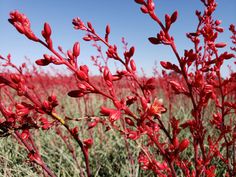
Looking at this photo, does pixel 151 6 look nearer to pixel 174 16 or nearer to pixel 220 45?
pixel 174 16

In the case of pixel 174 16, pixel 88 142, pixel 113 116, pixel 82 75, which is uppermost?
pixel 174 16

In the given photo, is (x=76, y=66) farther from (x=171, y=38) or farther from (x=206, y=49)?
(x=206, y=49)

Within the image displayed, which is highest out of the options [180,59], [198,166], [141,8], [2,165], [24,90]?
[141,8]

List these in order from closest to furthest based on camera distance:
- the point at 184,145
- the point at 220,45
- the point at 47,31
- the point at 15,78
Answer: the point at 47,31, the point at 15,78, the point at 184,145, the point at 220,45

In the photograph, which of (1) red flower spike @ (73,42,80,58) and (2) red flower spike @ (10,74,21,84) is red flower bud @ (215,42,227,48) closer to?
(1) red flower spike @ (73,42,80,58)

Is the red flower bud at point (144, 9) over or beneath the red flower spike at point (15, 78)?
over

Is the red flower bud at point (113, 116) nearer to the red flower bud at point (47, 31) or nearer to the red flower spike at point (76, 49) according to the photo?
the red flower spike at point (76, 49)

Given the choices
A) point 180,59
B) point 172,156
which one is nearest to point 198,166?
point 172,156

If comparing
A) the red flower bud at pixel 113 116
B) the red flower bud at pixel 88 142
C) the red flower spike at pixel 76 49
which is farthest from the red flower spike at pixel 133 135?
the red flower spike at pixel 76 49

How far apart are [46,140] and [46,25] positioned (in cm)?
313

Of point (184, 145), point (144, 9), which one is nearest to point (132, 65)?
point (144, 9)

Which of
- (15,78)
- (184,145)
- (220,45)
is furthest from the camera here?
(220,45)

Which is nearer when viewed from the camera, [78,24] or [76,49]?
[76,49]

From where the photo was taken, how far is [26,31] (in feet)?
3.21
